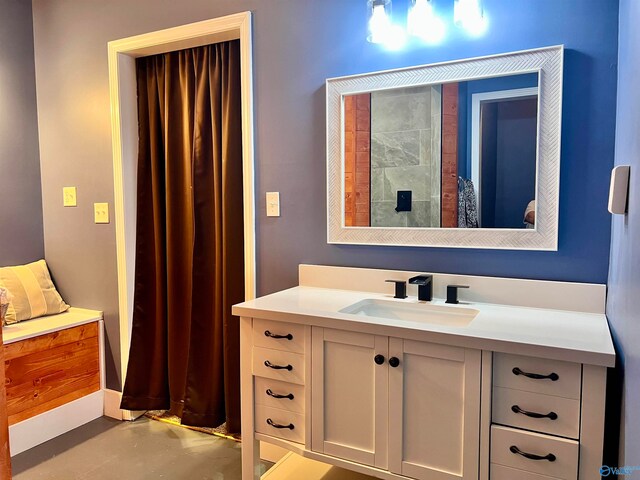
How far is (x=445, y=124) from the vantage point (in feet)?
5.88

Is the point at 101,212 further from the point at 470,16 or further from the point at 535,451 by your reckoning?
the point at 535,451

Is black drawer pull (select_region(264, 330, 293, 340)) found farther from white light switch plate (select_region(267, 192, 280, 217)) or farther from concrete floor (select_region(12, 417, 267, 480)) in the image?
concrete floor (select_region(12, 417, 267, 480))

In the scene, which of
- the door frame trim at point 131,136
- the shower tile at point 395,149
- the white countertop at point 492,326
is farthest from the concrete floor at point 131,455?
the shower tile at point 395,149

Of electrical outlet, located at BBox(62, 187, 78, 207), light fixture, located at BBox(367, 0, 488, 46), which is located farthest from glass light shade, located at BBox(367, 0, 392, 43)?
electrical outlet, located at BBox(62, 187, 78, 207)

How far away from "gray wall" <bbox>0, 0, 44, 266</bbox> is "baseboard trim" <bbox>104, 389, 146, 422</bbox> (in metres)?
0.96

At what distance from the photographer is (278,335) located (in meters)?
1.64

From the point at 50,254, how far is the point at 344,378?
222 centimetres

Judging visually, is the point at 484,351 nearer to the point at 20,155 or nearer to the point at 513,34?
the point at 513,34

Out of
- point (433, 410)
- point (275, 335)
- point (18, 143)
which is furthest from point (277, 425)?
point (18, 143)

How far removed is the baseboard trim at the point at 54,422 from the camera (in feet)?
7.38

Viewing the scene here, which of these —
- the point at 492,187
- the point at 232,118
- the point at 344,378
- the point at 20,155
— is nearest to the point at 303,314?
the point at 344,378

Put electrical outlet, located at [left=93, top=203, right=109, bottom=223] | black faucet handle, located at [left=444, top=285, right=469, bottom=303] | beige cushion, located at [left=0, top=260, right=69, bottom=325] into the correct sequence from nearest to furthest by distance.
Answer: black faucet handle, located at [left=444, top=285, right=469, bottom=303]
beige cushion, located at [left=0, top=260, right=69, bottom=325]
electrical outlet, located at [left=93, top=203, right=109, bottom=223]

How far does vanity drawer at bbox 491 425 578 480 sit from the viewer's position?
1223 millimetres

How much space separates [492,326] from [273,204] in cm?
117
